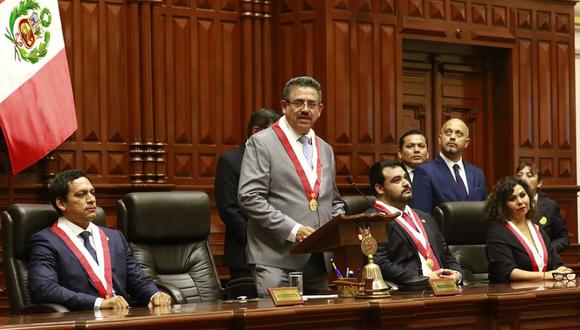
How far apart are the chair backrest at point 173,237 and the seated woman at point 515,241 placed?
1.39 metres

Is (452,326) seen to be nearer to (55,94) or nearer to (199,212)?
(199,212)

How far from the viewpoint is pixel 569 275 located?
538 cm

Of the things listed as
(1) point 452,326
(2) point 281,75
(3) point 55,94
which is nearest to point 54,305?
(1) point 452,326

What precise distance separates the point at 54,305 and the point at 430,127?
4807 millimetres

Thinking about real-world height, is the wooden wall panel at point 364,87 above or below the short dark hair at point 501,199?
above

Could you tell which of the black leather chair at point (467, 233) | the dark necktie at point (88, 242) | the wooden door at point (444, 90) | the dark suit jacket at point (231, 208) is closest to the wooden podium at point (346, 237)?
the dark necktie at point (88, 242)

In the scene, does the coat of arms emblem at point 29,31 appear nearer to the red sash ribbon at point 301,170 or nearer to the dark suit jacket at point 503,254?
the red sash ribbon at point 301,170

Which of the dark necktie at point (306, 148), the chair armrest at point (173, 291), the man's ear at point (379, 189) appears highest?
the dark necktie at point (306, 148)

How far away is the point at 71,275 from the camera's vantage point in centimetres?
473

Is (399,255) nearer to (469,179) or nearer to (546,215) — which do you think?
(469,179)

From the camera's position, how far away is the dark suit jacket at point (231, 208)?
5.50 m

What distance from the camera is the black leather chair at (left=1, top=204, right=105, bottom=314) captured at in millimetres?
4891

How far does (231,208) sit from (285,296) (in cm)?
154

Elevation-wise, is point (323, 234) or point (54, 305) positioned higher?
point (323, 234)
